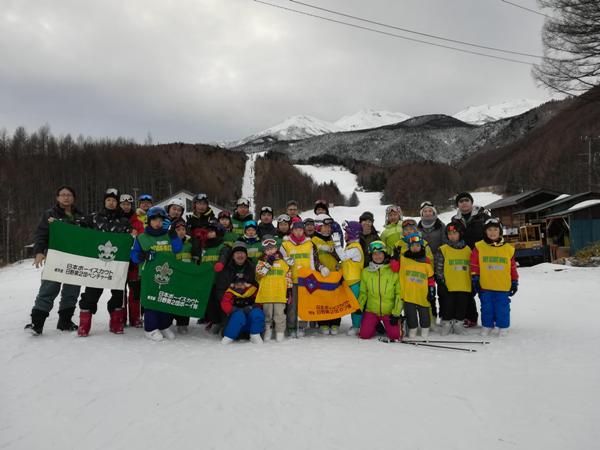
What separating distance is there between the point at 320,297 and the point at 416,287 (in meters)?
1.54

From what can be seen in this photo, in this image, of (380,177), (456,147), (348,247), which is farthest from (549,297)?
(456,147)

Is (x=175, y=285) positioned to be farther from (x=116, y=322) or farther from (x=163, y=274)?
(x=116, y=322)

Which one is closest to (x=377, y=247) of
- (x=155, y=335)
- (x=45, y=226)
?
(x=155, y=335)

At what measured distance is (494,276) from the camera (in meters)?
5.59

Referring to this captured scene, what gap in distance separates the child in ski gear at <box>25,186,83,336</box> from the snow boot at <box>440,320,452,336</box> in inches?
232

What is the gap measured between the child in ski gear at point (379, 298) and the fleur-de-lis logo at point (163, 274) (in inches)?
120

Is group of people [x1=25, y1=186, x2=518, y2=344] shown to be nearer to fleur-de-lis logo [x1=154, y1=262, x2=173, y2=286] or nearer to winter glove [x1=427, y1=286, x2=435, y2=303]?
winter glove [x1=427, y1=286, x2=435, y2=303]

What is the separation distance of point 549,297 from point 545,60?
10.8m

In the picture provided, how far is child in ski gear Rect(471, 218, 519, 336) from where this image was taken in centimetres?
558

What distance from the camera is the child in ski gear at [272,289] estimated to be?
5480 millimetres

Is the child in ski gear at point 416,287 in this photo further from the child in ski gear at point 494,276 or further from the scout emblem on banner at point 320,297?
the scout emblem on banner at point 320,297

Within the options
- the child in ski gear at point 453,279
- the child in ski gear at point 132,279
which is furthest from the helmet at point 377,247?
the child in ski gear at point 132,279

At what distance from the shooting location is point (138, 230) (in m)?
6.02

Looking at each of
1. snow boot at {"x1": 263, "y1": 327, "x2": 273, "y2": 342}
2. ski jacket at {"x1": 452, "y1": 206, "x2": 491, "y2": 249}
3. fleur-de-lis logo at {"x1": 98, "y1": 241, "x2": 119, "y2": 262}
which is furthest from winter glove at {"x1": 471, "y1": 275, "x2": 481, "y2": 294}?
fleur-de-lis logo at {"x1": 98, "y1": 241, "x2": 119, "y2": 262}
